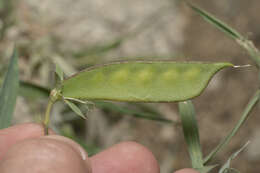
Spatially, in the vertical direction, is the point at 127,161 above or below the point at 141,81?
below

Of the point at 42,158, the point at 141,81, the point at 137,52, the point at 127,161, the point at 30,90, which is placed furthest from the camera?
the point at 137,52

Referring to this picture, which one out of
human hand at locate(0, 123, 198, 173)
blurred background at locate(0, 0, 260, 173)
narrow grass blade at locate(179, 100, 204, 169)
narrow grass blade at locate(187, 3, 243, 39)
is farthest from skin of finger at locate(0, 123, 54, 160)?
blurred background at locate(0, 0, 260, 173)

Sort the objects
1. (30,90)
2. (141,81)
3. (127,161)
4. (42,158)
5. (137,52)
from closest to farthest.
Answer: (42,158), (141,81), (127,161), (30,90), (137,52)

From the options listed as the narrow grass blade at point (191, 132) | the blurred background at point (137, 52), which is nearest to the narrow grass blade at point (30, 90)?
the blurred background at point (137, 52)

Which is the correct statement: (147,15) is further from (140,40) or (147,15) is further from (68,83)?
(68,83)

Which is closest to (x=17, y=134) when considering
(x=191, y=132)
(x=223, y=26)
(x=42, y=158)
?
(x=42, y=158)

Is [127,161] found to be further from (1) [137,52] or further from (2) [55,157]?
(1) [137,52]

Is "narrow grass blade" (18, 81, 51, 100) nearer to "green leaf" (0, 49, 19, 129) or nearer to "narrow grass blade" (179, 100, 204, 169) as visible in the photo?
"green leaf" (0, 49, 19, 129)
